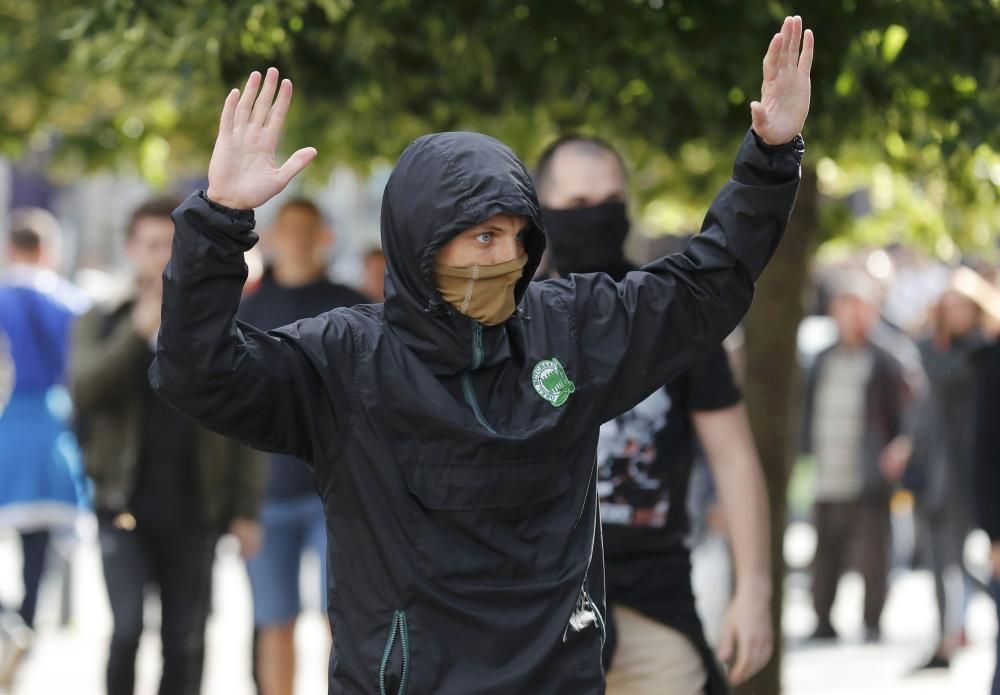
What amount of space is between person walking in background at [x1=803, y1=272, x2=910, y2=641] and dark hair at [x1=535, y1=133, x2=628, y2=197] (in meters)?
6.66

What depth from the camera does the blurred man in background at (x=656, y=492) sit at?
14.4 feet

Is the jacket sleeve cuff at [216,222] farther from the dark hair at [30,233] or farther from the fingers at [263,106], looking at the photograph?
the dark hair at [30,233]

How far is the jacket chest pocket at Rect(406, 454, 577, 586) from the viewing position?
309cm

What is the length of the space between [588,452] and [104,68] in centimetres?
283

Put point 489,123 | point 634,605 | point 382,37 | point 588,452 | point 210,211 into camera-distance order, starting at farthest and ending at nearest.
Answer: point 489,123 < point 382,37 < point 634,605 < point 588,452 < point 210,211

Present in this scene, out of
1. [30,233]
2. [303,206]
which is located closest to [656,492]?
[303,206]

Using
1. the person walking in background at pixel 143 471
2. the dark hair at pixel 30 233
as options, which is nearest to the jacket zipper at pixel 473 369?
the person walking in background at pixel 143 471

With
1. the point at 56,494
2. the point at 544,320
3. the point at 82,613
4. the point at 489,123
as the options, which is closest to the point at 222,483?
the point at 489,123

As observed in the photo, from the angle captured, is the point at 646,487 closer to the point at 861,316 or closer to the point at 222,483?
the point at 222,483

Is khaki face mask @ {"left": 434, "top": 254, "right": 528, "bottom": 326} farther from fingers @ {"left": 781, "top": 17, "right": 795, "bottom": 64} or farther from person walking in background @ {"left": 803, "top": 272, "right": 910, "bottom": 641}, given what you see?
person walking in background @ {"left": 803, "top": 272, "right": 910, "bottom": 641}

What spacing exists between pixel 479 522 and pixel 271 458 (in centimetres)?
410

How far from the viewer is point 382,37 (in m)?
5.53

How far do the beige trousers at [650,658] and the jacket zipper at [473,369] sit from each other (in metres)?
1.36

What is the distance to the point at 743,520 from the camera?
4.57 metres
